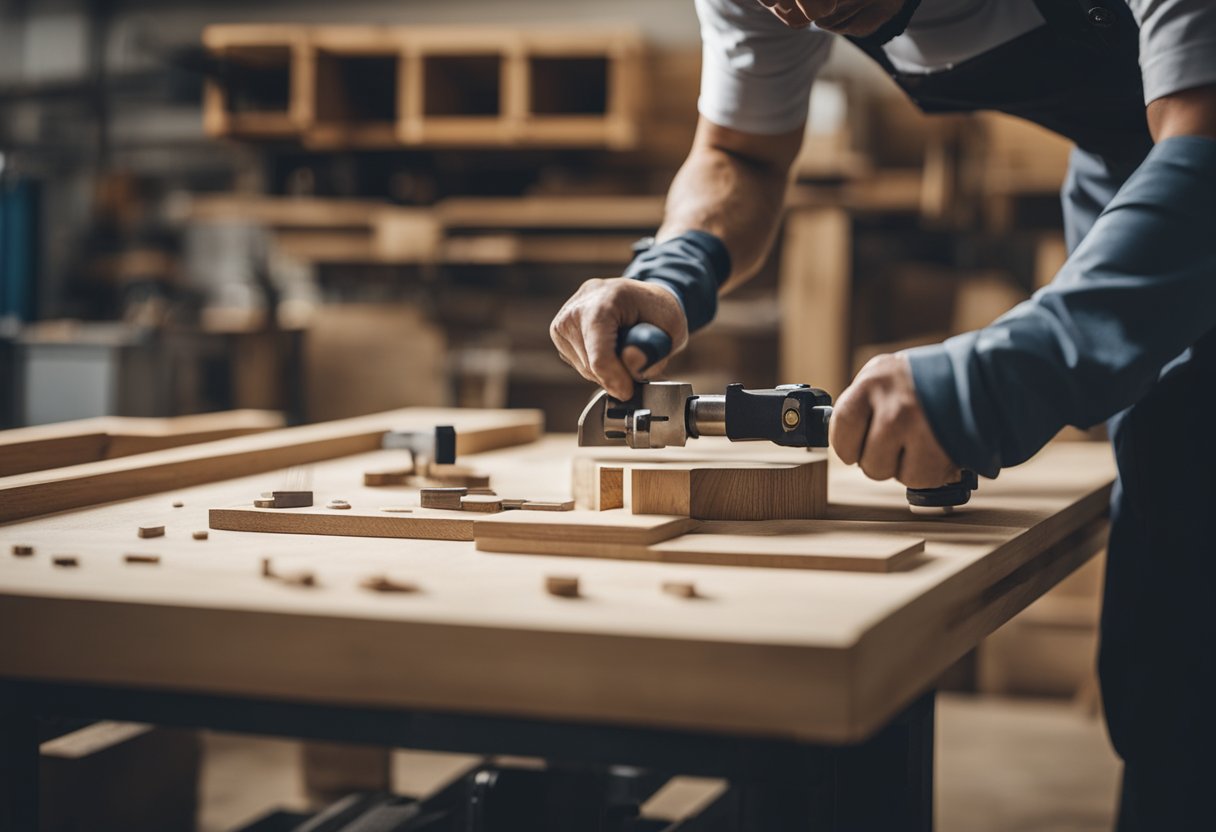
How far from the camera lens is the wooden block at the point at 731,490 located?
3.66 feet

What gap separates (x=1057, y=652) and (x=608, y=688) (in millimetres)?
2823

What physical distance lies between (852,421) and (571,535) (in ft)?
0.78

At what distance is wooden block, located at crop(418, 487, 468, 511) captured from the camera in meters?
1.19

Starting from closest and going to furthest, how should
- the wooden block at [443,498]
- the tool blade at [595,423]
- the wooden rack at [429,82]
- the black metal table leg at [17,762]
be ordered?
the black metal table leg at [17,762] → the wooden block at [443,498] → the tool blade at [595,423] → the wooden rack at [429,82]

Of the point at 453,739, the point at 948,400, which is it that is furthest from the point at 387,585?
the point at 948,400

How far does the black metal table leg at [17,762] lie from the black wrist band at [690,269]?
0.80 m

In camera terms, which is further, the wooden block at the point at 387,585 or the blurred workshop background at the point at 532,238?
the blurred workshop background at the point at 532,238

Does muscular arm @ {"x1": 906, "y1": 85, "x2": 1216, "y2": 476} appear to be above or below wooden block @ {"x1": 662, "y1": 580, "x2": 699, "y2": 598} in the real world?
above

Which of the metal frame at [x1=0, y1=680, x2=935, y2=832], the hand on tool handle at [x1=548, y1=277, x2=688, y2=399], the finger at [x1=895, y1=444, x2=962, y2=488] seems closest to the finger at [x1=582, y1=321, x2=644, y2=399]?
the hand on tool handle at [x1=548, y1=277, x2=688, y2=399]

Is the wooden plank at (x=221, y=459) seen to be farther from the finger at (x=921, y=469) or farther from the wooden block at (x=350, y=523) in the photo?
the finger at (x=921, y=469)

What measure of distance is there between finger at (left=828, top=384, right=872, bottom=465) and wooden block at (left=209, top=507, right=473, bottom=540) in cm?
32

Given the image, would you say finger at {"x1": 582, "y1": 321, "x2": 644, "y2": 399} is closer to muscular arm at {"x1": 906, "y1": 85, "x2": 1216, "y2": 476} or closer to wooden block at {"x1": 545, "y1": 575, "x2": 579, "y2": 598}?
muscular arm at {"x1": 906, "y1": 85, "x2": 1216, "y2": 476}

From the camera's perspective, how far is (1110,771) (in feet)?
9.48

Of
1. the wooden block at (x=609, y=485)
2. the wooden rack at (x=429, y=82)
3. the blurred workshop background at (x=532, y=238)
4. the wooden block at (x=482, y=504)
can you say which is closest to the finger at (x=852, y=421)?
the wooden block at (x=609, y=485)
